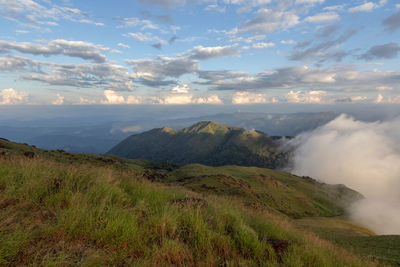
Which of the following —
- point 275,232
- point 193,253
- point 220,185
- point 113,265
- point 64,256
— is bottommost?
point 220,185

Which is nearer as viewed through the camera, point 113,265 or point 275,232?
point 113,265

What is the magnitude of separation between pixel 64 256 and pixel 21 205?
2985 mm

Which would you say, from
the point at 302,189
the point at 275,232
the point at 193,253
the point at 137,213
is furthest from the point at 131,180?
the point at 302,189

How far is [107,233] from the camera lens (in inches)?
200

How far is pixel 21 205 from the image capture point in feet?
18.6

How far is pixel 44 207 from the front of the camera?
5844 mm

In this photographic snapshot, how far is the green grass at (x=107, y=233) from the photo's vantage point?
4.26 m

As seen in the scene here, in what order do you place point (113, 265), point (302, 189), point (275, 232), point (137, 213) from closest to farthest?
point (113, 265) < point (137, 213) < point (275, 232) < point (302, 189)

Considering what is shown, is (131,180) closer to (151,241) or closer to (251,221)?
(151,241)

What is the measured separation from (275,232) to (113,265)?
6090 mm

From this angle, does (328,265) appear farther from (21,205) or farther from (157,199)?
(21,205)

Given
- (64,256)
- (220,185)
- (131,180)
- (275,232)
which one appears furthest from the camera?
(220,185)

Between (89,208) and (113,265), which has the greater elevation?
(89,208)

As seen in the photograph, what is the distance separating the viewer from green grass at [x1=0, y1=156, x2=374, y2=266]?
14.0ft
